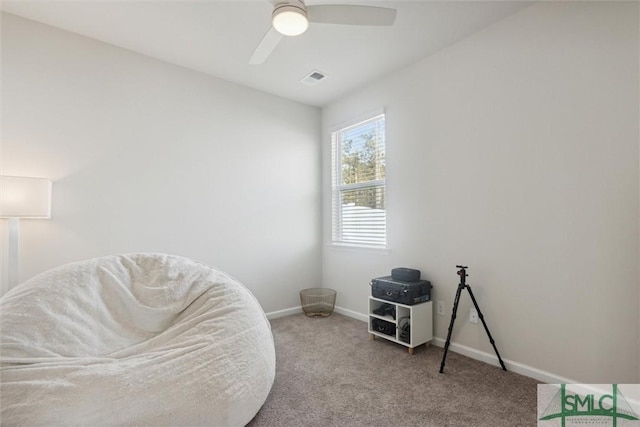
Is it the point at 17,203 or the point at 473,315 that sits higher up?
the point at 17,203

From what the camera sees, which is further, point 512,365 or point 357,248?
point 357,248

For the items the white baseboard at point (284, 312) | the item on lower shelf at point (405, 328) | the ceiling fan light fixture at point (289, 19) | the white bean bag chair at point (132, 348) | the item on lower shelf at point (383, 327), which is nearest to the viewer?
the white bean bag chair at point (132, 348)

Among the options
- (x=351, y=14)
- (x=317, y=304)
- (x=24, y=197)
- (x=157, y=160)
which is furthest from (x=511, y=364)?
(x=24, y=197)

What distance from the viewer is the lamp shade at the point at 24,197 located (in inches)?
81.1

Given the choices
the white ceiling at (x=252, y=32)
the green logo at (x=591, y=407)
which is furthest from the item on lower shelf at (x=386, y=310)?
the white ceiling at (x=252, y=32)

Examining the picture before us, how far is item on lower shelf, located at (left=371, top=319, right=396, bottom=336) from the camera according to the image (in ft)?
9.21

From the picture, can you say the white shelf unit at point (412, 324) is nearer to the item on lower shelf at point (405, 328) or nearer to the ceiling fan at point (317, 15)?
the item on lower shelf at point (405, 328)

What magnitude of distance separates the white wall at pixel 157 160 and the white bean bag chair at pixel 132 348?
2.96 ft

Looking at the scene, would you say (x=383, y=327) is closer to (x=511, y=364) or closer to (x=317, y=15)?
(x=511, y=364)

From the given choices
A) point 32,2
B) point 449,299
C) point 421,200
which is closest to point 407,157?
point 421,200

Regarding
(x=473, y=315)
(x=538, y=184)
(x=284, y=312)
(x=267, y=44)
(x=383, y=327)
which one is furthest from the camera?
(x=284, y=312)

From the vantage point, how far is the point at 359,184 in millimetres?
3674

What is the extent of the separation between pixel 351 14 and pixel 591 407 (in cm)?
274

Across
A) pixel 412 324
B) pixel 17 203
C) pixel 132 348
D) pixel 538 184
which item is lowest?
pixel 412 324
